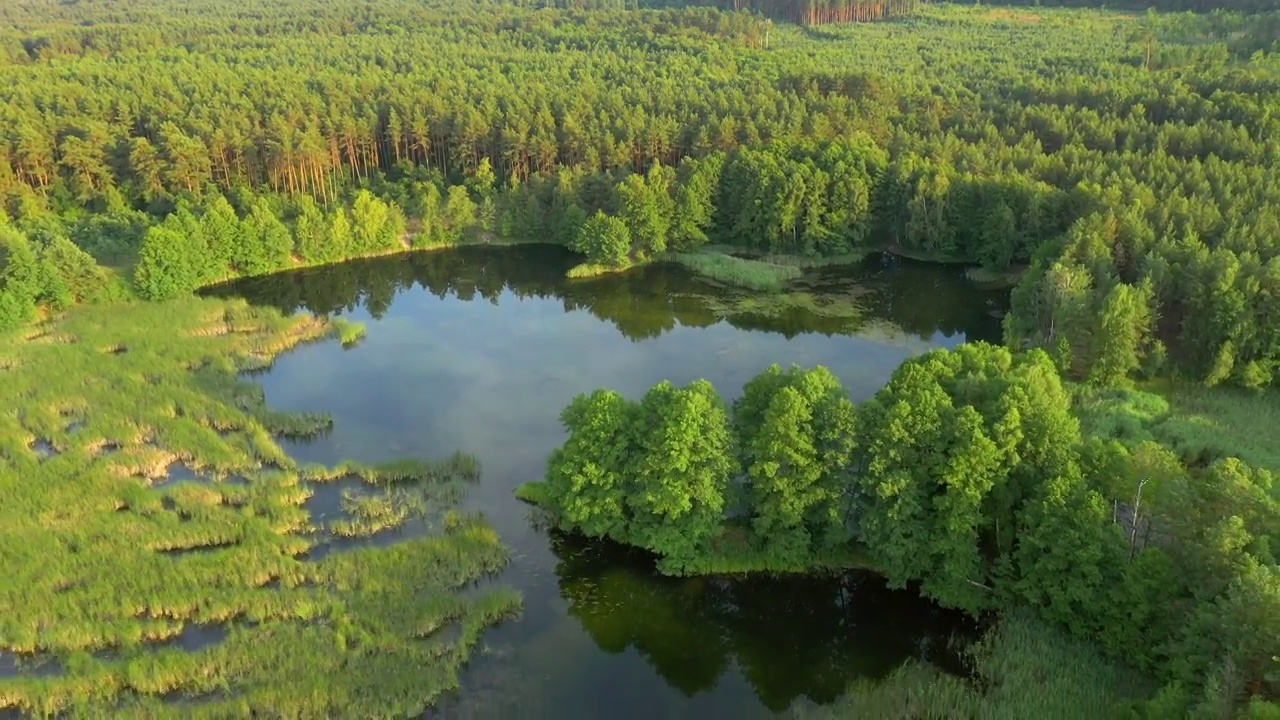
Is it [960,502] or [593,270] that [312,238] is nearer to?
[593,270]

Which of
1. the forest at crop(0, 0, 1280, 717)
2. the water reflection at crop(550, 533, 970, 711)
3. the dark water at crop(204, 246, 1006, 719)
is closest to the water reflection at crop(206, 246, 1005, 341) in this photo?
the dark water at crop(204, 246, 1006, 719)

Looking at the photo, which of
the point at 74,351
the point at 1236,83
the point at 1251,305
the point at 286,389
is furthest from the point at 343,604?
the point at 1236,83

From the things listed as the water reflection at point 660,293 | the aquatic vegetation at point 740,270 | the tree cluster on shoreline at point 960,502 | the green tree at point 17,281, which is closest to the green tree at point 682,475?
the tree cluster on shoreline at point 960,502

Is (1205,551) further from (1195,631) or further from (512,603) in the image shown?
(512,603)

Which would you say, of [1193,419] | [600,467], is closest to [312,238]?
[600,467]

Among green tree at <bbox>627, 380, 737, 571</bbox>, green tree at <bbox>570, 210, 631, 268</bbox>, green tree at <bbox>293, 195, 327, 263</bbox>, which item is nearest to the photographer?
green tree at <bbox>627, 380, 737, 571</bbox>

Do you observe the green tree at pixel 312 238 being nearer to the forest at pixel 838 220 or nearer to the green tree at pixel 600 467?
the forest at pixel 838 220

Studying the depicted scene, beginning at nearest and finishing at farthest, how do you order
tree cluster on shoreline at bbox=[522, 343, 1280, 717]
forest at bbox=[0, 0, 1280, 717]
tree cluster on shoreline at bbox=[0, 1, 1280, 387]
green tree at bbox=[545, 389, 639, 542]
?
tree cluster on shoreline at bbox=[522, 343, 1280, 717] → forest at bbox=[0, 0, 1280, 717] → green tree at bbox=[545, 389, 639, 542] → tree cluster on shoreline at bbox=[0, 1, 1280, 387]

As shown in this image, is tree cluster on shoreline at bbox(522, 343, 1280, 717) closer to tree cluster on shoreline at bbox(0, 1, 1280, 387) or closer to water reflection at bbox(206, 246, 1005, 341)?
tree cluster on shoreline at bbox(0, 1, 1280, 387)
